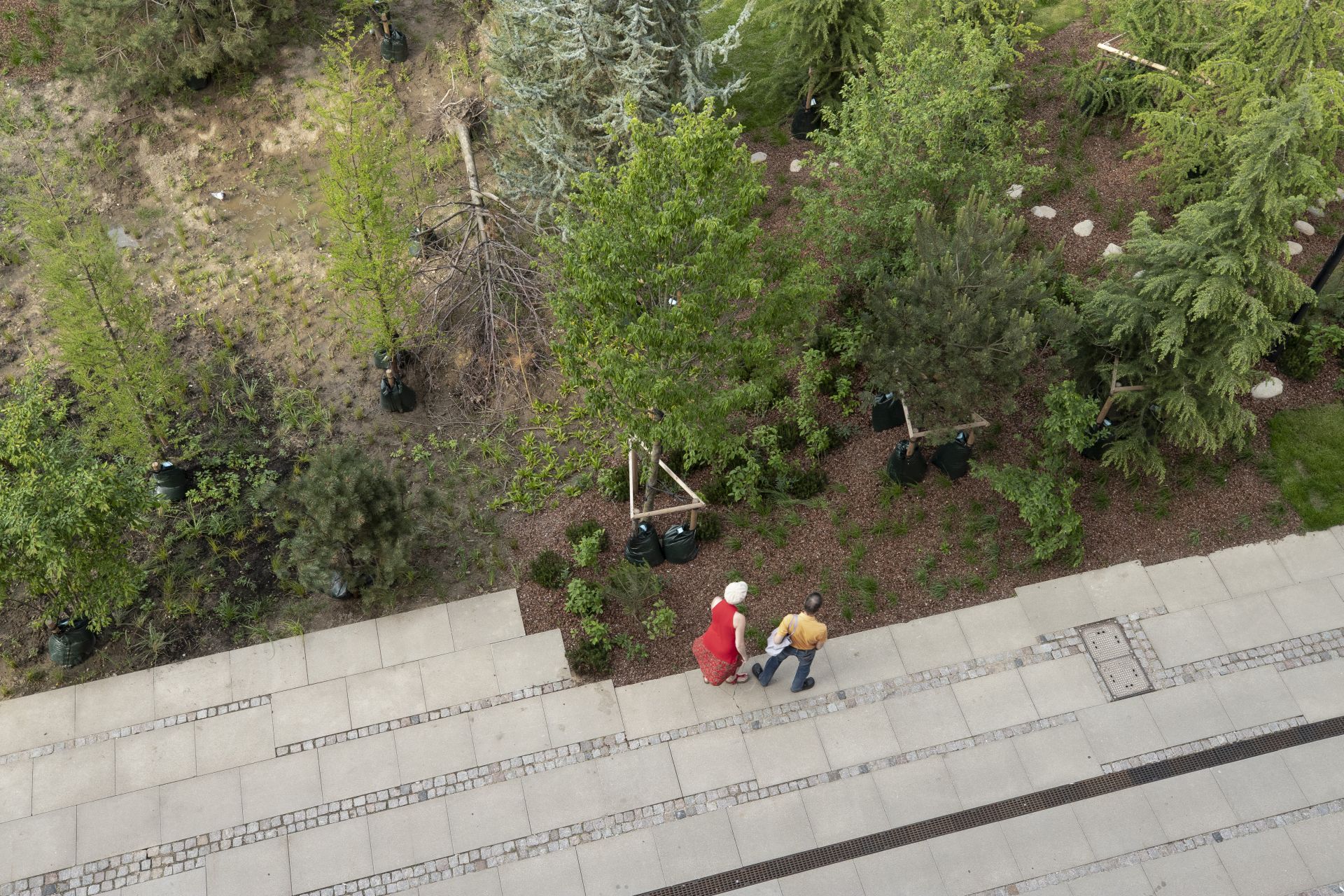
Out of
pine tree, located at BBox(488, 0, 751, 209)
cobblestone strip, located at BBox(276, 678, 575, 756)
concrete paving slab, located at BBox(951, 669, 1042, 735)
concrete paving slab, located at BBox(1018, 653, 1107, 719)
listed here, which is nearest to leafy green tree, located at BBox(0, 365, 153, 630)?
cobblestone strip, located at BBox(276, 678, 575, 756)

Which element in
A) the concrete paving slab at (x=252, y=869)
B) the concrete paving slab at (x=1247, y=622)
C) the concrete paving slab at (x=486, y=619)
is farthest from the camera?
the concrete paving slab at (x=486, y=619)

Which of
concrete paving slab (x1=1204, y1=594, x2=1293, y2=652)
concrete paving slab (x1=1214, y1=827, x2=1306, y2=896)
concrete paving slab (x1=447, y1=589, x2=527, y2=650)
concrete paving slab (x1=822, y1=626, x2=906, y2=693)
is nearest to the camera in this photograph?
concrete paving slab (x1=1214, y1=827, x2=1306, y2=896)

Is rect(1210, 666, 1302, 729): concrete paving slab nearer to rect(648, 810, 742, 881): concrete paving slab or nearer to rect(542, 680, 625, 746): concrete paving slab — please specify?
rect(648, 810, 742, 881): concrete paving slab

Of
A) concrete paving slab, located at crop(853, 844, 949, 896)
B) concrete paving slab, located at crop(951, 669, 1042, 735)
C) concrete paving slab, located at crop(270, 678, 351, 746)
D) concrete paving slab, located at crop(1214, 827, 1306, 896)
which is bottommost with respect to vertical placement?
concrete paving slab, located at crop(1214, 827, 1306, 896)

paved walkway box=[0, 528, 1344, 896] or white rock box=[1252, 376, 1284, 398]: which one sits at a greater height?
white rock box=[1252, 376, 1284, 398]

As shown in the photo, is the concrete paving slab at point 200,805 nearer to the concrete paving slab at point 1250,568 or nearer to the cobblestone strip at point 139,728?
the cobblestone strip at point 139,728

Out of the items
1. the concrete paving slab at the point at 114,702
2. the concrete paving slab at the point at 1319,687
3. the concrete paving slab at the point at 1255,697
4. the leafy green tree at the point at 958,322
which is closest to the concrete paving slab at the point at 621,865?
the concrete paving slab at the point at 114,702

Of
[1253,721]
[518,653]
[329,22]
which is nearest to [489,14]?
[329,22]
